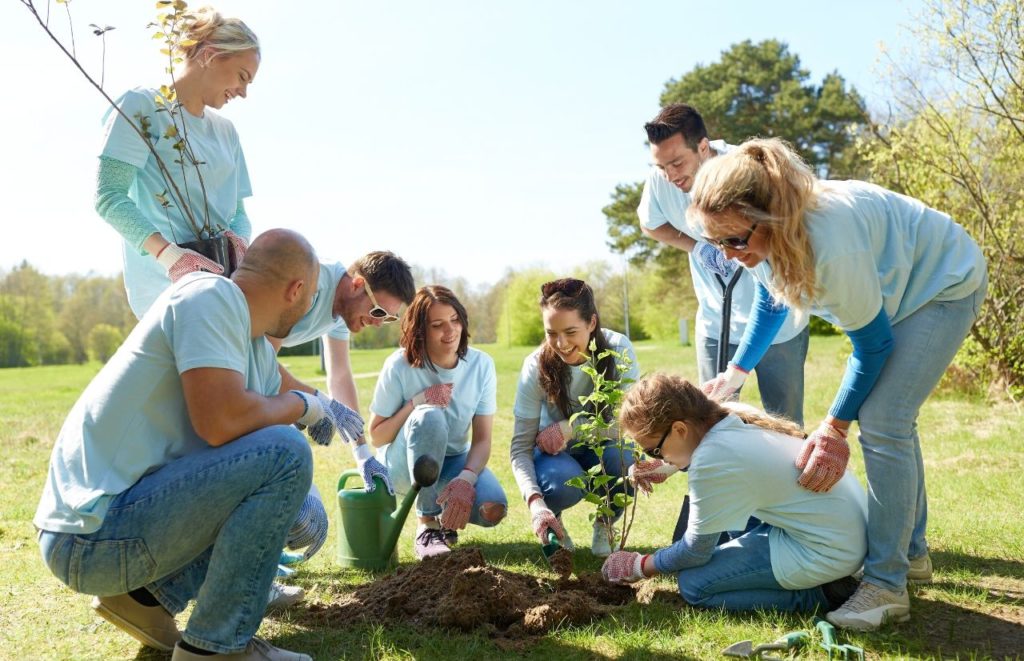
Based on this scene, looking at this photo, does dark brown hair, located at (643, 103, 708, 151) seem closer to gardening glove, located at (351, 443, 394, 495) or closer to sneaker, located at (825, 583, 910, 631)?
gardening glove, located at (351, 443, 394, 495)

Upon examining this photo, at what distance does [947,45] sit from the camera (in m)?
8.88

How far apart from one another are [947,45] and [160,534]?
912 centimetres

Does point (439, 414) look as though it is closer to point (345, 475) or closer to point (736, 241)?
point (345, 475)

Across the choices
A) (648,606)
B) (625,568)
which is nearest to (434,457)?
(625,568)

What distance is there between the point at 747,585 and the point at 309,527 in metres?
1.68

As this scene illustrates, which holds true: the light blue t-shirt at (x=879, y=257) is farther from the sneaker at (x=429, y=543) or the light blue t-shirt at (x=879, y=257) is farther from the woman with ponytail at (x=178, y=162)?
the woman with ponytail at (x=178, y=162)

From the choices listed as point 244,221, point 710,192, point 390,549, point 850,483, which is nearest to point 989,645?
point 850,483

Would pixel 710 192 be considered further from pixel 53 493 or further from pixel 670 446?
pixel 53 493

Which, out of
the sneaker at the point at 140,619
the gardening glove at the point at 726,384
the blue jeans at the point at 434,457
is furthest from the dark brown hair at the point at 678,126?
the sneaker at the point at 140,619

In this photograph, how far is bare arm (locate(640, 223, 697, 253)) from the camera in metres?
4.49

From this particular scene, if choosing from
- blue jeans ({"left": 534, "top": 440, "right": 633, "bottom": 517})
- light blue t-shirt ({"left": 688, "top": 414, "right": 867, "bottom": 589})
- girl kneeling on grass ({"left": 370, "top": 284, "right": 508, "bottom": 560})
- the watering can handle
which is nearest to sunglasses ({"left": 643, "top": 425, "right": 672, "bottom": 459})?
light blue t-shirt ({"left": 688, "top": 414, "right": 867, "bottom": 589})

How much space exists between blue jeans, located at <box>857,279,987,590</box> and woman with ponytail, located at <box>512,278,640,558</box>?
124 cm

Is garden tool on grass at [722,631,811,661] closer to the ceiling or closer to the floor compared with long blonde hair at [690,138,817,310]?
closer to the floor

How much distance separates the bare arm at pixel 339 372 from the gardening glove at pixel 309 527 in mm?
773
